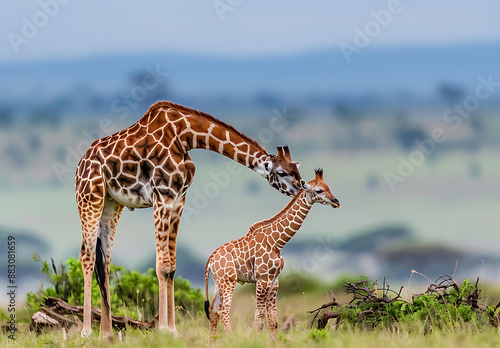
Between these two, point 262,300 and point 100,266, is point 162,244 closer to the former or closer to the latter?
A: point 100,266

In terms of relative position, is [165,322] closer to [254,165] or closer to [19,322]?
[254,165]

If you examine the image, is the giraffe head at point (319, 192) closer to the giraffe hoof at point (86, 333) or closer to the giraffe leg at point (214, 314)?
the giraffe leg at point (214, 314)

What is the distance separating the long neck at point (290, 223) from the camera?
8258 millimetres

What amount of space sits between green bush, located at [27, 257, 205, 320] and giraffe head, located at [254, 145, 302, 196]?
3.30 metres

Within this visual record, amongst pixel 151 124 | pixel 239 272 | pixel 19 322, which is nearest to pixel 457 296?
pixel 239 272

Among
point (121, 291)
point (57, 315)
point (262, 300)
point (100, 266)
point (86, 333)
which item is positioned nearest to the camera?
point (262, 300)

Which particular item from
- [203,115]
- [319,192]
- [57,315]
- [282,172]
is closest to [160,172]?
[203,115]

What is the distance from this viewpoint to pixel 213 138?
8609 millimetres

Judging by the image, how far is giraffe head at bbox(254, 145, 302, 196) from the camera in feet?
27.2

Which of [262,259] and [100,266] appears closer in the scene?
[262,259]

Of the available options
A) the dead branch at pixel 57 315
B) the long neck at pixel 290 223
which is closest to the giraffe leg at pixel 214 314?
the long neck at pixel 290 223

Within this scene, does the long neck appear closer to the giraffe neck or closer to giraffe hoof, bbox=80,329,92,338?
the giraffe neck

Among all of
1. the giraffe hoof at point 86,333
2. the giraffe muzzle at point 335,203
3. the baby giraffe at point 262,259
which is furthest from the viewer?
the giraffe hoof at point 86,333

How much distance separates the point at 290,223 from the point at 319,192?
0.54 metres
